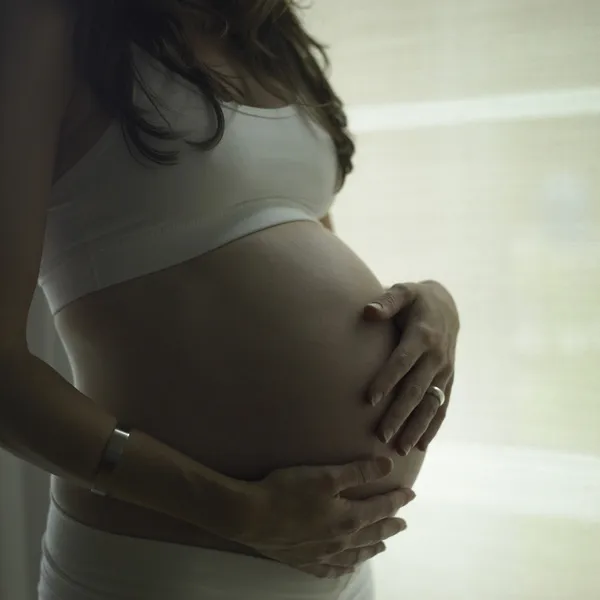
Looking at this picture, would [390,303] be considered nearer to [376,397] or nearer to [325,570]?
[376,397]

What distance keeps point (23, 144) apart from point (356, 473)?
1.26ft

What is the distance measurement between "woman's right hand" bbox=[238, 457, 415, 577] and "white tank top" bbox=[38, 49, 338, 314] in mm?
219

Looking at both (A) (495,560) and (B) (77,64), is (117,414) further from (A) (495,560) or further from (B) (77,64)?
(A) (495,560)

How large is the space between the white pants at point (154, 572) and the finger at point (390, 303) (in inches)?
9.9

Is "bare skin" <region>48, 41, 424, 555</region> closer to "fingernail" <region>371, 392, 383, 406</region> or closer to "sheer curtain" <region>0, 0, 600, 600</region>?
"fingernail" <region>371, 392, 383, 406</region>

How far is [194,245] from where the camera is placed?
0.60 metres

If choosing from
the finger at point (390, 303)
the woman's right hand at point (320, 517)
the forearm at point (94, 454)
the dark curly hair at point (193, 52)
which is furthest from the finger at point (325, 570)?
the dark curly hair at point (193, 52)

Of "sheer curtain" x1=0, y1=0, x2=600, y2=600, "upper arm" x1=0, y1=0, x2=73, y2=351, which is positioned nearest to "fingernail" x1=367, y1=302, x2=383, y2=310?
"upper arm" x1=0, y1=0, x2=73, y2=351

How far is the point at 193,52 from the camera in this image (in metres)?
0.65

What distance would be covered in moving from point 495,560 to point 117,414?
742 millimetres

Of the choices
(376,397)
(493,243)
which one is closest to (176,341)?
(376,397)

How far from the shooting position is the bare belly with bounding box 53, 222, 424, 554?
0.59 metres

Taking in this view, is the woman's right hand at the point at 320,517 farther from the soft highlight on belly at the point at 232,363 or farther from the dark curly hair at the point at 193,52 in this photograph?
the dark curly hair at the point at 193,52

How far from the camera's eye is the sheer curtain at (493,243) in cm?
102
